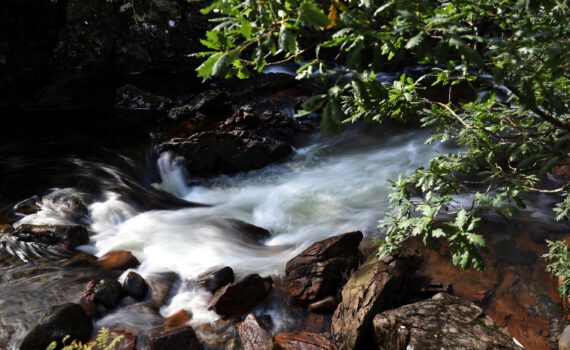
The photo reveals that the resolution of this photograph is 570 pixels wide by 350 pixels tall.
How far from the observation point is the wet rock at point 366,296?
4.20 metres

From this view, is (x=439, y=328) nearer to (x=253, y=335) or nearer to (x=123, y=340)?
(x=253, y=335)

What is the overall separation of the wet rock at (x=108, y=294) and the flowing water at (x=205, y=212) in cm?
15

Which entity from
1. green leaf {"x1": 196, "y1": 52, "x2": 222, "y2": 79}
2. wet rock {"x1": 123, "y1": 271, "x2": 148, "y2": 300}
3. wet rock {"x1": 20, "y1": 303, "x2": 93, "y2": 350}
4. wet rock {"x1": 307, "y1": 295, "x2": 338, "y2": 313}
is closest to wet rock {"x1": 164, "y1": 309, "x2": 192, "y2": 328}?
wet rock {"x1": 123, "y1": 271, "x2": 148, "y2": 300}

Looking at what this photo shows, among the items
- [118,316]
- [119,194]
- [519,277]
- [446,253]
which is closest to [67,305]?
[118,316]

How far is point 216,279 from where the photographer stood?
538 cm

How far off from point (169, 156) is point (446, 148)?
6.55 m

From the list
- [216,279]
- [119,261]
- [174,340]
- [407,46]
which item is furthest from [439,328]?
[119,261]

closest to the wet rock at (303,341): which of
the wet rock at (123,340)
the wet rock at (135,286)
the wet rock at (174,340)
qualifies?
the wet rock at (174,340)

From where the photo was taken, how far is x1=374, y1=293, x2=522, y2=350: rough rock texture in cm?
365

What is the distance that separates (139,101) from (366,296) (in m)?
10.7

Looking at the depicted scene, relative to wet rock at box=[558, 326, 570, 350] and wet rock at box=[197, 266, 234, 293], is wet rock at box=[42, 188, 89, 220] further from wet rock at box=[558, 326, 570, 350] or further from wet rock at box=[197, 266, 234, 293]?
wet rock at box=[558, 326, 570, 350]

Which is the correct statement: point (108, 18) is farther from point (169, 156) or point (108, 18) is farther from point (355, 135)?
point (355, 135)

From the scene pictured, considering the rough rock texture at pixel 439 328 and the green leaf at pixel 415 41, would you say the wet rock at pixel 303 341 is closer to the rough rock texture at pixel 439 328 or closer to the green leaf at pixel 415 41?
the rough rock texture at pixel 439 328

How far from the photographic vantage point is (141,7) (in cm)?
1509
